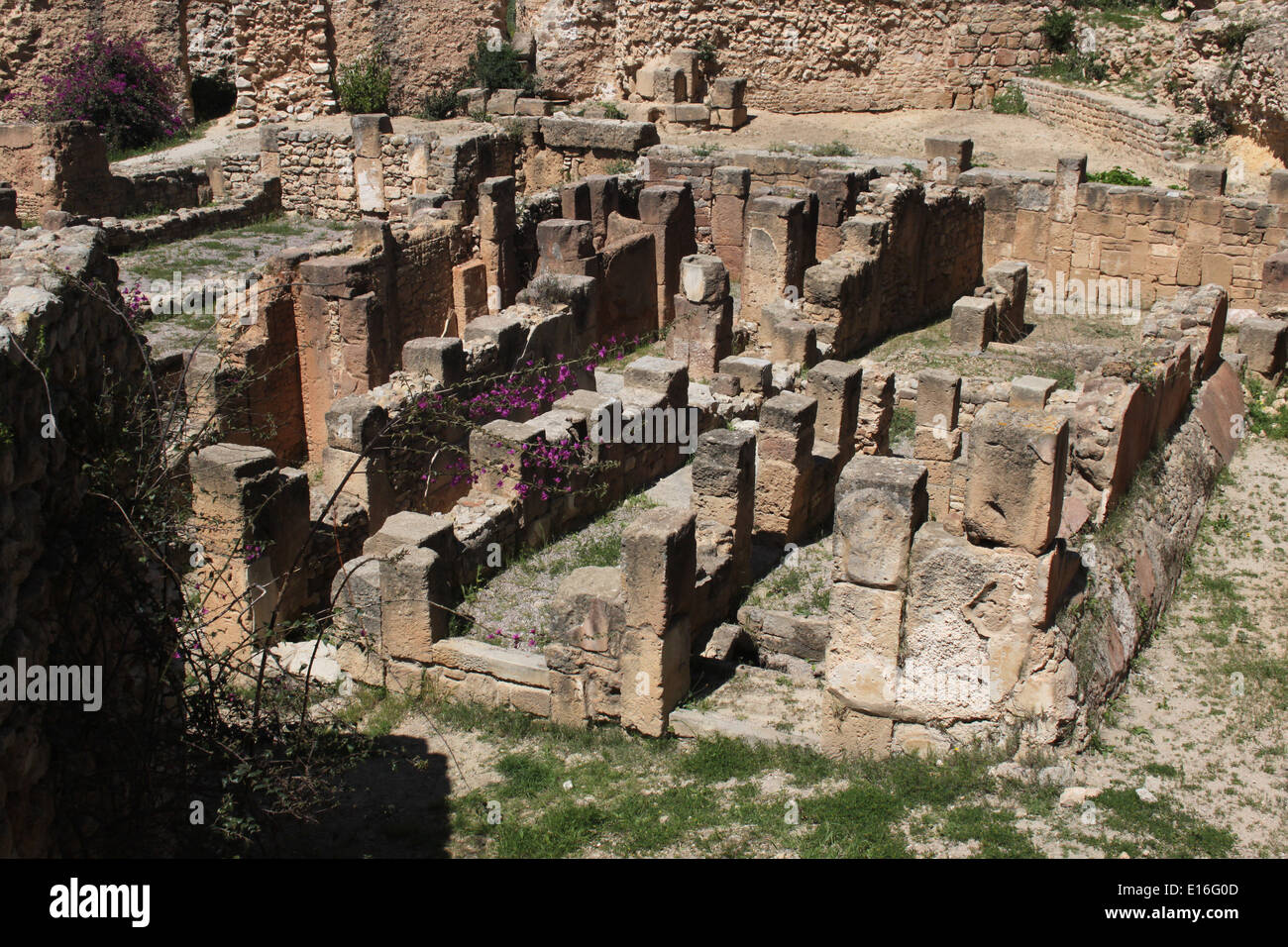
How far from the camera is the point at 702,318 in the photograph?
1570cm

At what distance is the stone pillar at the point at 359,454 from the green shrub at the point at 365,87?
17573 mm

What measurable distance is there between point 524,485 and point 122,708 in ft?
16.9

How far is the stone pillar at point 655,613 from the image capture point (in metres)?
8.15

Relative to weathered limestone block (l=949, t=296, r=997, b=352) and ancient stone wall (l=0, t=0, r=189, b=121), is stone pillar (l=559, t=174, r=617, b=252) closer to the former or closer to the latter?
weathered limestone block (l=949, t=296, r=997, b=352)

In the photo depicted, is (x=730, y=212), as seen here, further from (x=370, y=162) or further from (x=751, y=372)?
(x=751, y=372)

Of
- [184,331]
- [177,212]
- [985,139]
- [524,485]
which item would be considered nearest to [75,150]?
[177,212]

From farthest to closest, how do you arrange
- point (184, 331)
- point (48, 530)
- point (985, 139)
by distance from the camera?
point (985, 139)
point (184, 331)
point (48, 530)

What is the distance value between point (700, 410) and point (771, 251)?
5352 millimetres

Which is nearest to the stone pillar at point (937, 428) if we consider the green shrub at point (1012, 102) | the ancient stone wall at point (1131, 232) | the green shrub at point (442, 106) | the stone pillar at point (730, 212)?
the stone pillar at point (730, 212)

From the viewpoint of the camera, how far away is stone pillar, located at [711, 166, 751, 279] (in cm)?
1897

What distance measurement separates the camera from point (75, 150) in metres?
20.1

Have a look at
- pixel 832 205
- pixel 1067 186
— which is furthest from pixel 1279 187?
pixel 832 205

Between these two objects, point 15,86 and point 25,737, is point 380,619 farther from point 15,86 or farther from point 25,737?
point 15,86

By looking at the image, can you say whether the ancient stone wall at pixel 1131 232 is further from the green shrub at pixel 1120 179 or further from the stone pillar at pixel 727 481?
the stone pillar at pixel 727 481
